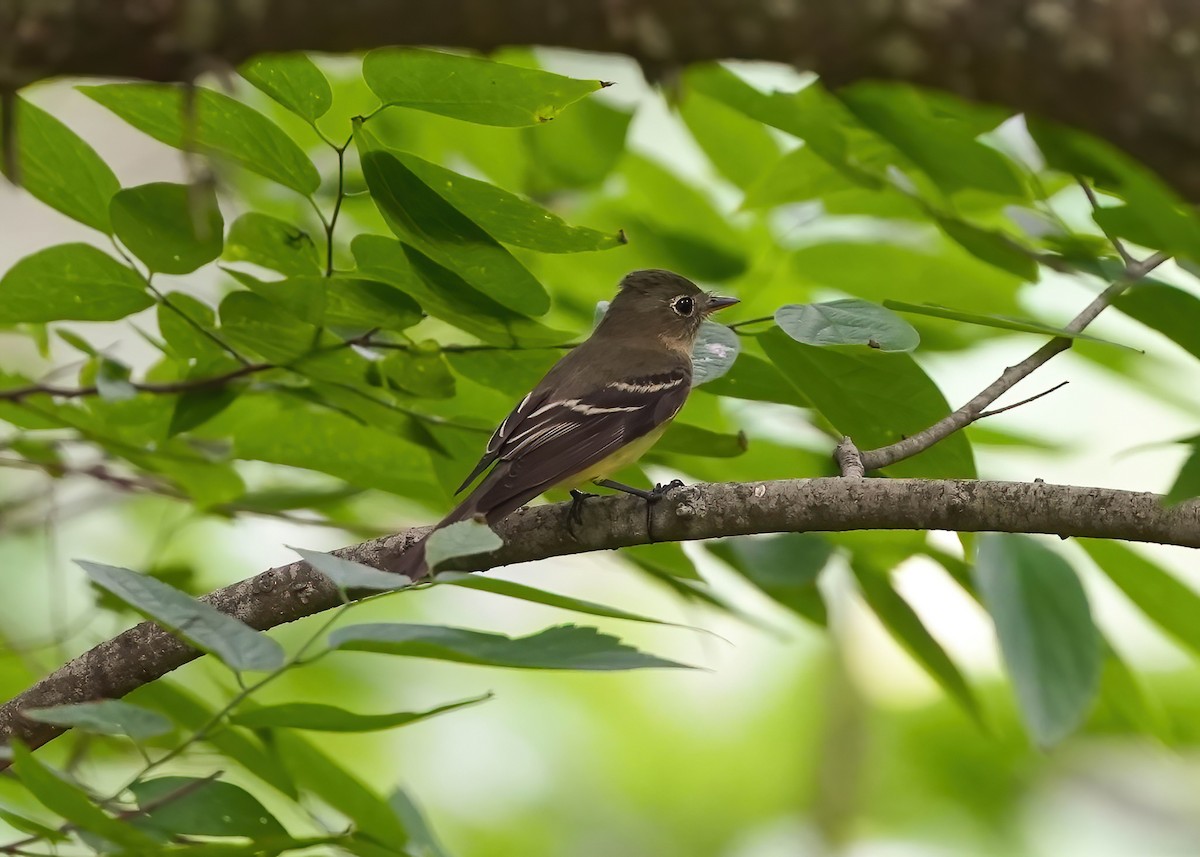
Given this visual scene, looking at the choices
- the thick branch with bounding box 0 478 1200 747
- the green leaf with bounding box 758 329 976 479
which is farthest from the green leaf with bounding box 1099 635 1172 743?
the thick branch with bounding box 0 478 1200 747

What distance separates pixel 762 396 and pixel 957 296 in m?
1.15

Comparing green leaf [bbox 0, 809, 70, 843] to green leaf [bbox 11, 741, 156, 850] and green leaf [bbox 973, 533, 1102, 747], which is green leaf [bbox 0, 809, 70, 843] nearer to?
green leaf [bbox 11, 741, 156, 850]

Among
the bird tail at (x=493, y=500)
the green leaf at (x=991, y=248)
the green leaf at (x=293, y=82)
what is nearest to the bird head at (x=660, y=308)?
the bird tail at (x=493, y=500)

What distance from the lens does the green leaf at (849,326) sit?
2299 millimetres

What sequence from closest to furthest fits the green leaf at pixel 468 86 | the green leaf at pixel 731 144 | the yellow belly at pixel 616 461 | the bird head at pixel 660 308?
the green leaf at pixel 468 86 → the yellow belly at pixel 616 461 → the green leaf at pixel 731 144 → the bird head at pixel 660 308

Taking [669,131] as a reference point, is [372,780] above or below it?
below

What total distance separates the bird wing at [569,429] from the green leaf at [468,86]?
1.04m

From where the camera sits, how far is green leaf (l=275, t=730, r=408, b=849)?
2475mm

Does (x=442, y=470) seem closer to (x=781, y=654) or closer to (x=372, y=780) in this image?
(x=372, y=780)

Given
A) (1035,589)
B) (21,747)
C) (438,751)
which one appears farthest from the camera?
(438,751)

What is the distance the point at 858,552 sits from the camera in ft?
10.4

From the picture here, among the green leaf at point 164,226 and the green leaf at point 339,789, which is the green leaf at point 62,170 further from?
the green leaf at point 339,789

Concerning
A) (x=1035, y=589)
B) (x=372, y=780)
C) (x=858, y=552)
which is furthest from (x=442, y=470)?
(x=372, y=780)

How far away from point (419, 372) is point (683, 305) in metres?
2.21
